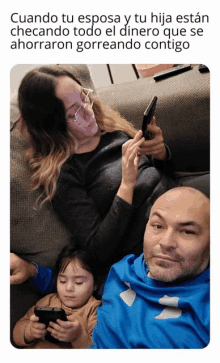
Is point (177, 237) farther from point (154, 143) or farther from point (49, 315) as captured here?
point (49, 315)

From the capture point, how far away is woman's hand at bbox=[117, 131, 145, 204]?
101 centimetres

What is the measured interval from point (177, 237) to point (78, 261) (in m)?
0.28

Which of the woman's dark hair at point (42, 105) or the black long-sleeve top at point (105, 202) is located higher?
the woman's dark hair at point (42, 105)

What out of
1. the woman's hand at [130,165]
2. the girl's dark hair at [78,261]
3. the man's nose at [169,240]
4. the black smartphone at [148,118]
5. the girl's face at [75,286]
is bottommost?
the girl's face at [75,286]

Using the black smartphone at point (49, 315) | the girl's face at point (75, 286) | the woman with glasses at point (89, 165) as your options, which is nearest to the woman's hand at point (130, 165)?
the woman with glasses at point (89, 165)

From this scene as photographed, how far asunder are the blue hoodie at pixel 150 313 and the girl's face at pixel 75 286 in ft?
0.16

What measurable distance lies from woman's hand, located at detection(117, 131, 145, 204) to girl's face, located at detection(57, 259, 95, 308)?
240mm

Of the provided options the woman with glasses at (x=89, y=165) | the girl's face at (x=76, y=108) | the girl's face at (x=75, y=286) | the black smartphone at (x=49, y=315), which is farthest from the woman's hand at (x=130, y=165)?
the black smartphone at (x=49, y=315)

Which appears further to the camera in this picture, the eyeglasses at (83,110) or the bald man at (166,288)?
the eyeglasses at (83,110)

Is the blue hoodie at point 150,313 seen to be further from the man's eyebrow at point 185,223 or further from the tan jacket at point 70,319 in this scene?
the man's eyebrow at point 185,223

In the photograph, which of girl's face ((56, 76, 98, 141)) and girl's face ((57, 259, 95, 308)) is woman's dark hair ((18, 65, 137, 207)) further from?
girl's face ((57, 259, 95, 308))

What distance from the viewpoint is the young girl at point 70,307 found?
988 mm

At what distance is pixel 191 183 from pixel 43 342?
2.01 feet
